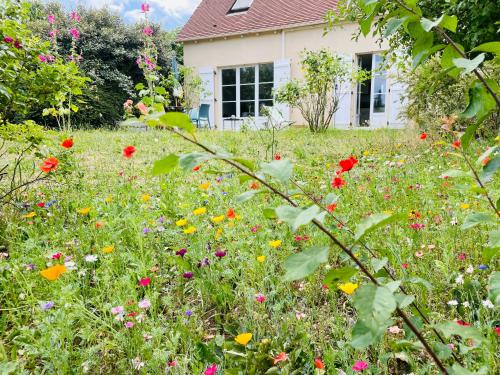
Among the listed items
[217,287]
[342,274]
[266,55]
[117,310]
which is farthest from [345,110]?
[342,274]

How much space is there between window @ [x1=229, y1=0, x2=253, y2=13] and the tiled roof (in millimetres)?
167

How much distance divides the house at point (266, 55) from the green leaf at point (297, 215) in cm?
1130

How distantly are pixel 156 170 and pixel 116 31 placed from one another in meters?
15.9

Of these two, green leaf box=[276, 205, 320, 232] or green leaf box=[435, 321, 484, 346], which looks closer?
green leaf box=[276, 205, 320, 232]

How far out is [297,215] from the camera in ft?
1.53

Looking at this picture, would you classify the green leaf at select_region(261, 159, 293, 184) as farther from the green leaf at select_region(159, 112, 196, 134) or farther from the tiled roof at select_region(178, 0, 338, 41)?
the tiled roof at select_region(178, 0, 338, 41)

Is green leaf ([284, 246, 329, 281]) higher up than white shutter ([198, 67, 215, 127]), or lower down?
lower down

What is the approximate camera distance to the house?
11.6 meters

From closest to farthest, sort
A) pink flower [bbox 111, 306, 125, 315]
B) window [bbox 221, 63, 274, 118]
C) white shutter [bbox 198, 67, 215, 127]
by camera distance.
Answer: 1. pink flower [bbox 111, 306, 125, 315]
2. window [bbox 221, 63, 274, 118]
3. white shutter [bbox 198, 67, 215, 127]

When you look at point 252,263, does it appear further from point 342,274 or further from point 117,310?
point 342,274

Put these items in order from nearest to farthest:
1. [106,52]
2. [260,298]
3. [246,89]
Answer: [260,298] → [246,89] → [106,52]

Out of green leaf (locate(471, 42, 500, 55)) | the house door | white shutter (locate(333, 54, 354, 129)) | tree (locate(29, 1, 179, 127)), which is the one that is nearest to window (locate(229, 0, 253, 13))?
tree (locate(29, 1, 179, 127))

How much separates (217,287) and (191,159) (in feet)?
4.02

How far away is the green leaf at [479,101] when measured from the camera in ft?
2.05
